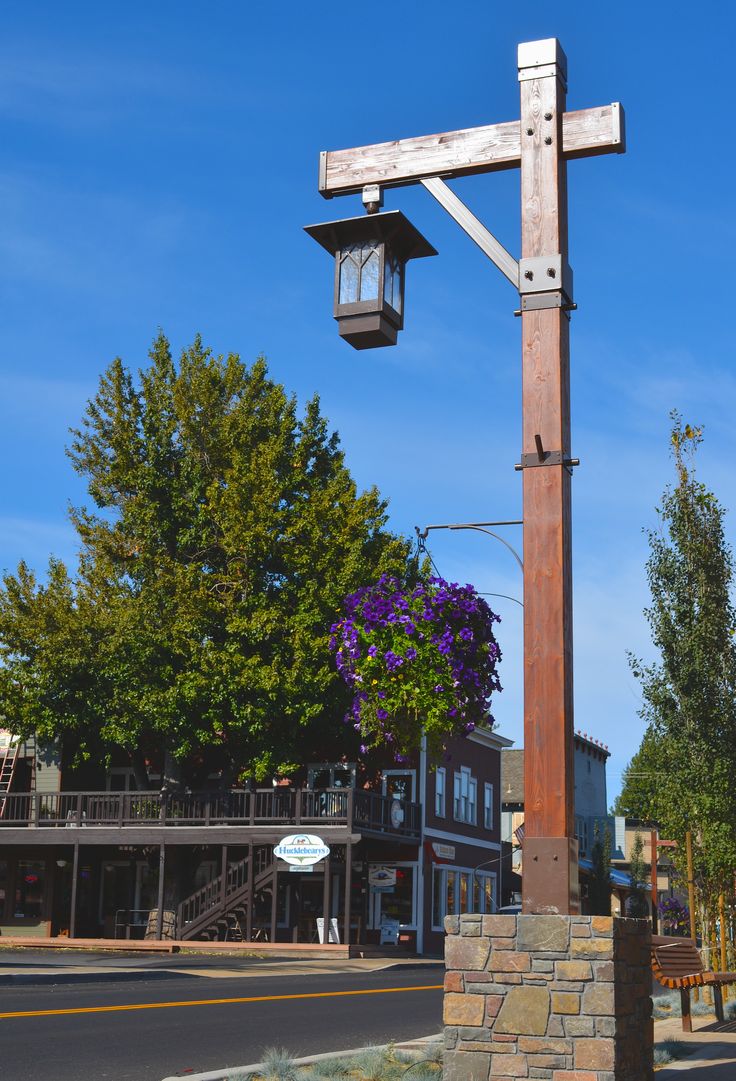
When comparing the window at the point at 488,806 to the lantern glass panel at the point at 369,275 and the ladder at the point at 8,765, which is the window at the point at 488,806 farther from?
the lantern glass panel at the point at 369,275

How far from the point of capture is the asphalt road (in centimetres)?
973

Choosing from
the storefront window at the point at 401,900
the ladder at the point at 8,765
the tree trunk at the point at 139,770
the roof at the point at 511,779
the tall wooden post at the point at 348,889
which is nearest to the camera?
the tall wooden post at the point at 348,889

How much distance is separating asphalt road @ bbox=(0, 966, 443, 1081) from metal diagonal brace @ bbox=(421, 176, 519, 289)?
6.33 meters

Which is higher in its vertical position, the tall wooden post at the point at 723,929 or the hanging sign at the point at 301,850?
the hanging sign at the point at 301,850

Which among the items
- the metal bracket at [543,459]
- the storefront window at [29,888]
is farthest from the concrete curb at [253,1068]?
the storefront window at [29,888]

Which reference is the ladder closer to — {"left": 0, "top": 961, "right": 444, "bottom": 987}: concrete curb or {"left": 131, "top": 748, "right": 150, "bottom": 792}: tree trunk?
{"left": 131, "top": 748, "right": 150, "bottom": 792}: tree trunk

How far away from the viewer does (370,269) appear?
9.09 meters

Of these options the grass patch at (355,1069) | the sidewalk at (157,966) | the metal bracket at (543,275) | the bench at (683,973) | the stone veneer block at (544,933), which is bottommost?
the sidewalk at (157,966)

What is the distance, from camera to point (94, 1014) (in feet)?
42.6

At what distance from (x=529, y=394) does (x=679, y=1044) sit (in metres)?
6.39

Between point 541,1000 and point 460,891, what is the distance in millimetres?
35119

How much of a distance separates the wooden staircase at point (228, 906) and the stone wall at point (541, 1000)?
25118 mm

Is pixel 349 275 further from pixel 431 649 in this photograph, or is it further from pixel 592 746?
pixel 592 746

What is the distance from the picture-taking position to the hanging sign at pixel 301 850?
104 feet
